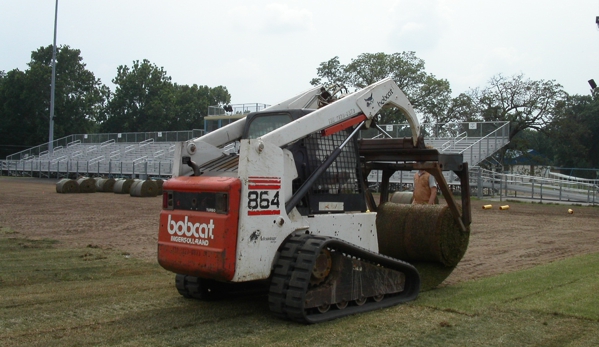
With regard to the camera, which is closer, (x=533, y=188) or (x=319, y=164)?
(x=319, y=164)

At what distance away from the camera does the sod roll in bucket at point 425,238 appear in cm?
862

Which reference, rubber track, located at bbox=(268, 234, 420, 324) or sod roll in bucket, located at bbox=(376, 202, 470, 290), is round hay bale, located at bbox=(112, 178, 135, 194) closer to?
sod roll in bucket, located at bbox=(376, 202, 470, 290)

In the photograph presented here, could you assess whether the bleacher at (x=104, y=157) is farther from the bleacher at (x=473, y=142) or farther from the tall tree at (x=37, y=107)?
the bleacher at (x=473, y=142)

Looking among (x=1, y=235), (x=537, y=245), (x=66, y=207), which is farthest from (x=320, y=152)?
(x=66, y=207)

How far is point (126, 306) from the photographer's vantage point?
7.16 metres

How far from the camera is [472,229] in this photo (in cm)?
1723

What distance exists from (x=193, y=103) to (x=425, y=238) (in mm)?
73687

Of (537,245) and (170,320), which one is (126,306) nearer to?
(170,320)

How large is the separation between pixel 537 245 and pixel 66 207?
54.8 ft

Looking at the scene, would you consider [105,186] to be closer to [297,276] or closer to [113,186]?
[113,186]

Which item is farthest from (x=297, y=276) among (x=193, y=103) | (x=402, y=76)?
(x=193, y=103)

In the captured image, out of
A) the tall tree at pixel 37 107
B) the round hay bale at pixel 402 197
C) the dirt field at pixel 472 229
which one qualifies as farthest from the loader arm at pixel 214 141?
the tall tree at pixel 37 107

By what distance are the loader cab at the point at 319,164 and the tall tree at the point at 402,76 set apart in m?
48.4

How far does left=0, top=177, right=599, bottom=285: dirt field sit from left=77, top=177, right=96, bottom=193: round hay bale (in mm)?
→ 7827
